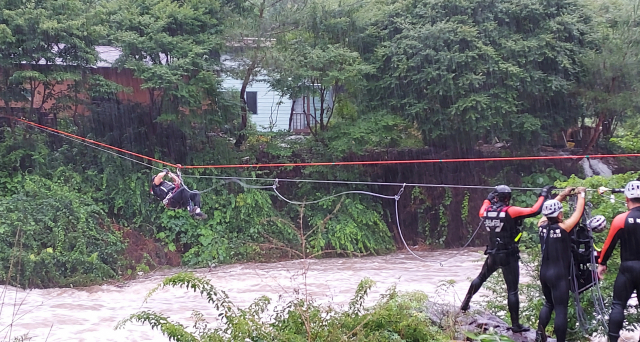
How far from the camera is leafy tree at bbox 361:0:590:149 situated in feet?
48.6

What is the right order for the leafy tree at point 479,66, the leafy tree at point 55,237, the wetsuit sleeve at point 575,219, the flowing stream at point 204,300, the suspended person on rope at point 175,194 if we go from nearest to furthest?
the wetsuit sleeve at point 575,219, the flowing stream at point 204,300, the suspended person on rope at point 175,194, the leafy tree at point 55,237, the leafy tree at point 479,66

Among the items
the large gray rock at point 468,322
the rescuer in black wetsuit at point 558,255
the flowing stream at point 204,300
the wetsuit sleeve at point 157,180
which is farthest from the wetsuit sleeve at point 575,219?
the wetsuit sleeve at point 157,180

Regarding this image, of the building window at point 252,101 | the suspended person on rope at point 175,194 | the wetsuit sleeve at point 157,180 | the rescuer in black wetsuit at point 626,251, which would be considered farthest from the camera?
the building window at point 252,101

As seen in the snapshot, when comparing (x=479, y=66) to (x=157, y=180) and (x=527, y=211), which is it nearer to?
(x=157, y=180)

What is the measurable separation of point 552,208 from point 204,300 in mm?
7215

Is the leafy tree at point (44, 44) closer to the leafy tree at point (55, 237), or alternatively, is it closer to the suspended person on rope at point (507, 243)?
the leafy tree at point (55, 237)

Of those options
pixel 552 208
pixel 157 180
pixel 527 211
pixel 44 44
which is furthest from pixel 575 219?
pixel 44 44

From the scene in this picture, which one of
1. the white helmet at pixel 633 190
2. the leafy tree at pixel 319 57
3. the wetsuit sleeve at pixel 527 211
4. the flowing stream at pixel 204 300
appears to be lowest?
the flowing stream at pixel 204 300

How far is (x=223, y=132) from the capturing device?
1648 centimetres

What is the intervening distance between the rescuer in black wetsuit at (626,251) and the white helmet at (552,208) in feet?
1.70

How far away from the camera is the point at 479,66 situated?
14766 millimetres

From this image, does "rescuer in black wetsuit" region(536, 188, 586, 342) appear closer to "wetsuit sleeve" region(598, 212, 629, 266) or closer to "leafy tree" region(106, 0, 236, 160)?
"wetsuit sleeve" region(598, 212, 629, 266)

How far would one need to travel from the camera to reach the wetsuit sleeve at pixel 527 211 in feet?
22.3

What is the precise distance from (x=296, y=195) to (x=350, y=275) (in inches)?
145
